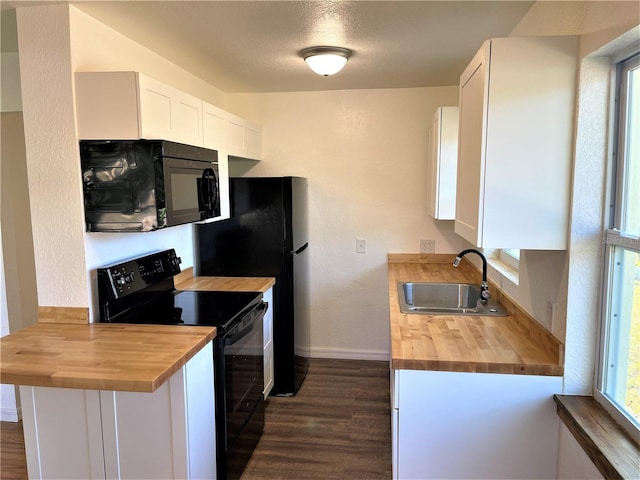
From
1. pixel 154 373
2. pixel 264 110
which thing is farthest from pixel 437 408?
pixel 264 110

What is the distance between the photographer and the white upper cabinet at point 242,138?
3.13 meters

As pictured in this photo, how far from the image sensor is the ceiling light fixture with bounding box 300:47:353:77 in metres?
2.58

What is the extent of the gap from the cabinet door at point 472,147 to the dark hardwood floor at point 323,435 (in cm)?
141

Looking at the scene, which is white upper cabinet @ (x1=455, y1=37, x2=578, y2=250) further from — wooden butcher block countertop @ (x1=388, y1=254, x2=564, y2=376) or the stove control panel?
the stove control panel

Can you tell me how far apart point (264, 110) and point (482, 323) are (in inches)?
103

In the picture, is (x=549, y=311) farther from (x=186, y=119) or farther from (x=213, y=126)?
(x=213, y=126)

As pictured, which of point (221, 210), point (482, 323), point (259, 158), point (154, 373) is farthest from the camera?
point (259, 158)

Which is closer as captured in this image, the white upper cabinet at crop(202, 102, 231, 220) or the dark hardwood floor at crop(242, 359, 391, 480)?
the dark hardwood floor at crop(242, 359, 391, 480)

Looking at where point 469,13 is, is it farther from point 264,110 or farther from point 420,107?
point 264,110

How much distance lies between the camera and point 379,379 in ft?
11.7

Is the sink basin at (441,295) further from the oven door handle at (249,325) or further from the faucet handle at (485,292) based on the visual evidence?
the oven door handle at (249,325)

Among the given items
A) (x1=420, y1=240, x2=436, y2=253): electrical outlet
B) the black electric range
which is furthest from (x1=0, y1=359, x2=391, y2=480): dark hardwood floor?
(x1=420, y1=240, x2=436, y2=253): electrical outlet

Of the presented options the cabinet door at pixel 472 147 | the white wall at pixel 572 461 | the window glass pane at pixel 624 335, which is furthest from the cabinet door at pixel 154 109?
the white wall at pixel 572 461

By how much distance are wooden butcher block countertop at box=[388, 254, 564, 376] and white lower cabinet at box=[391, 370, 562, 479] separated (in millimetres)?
38
